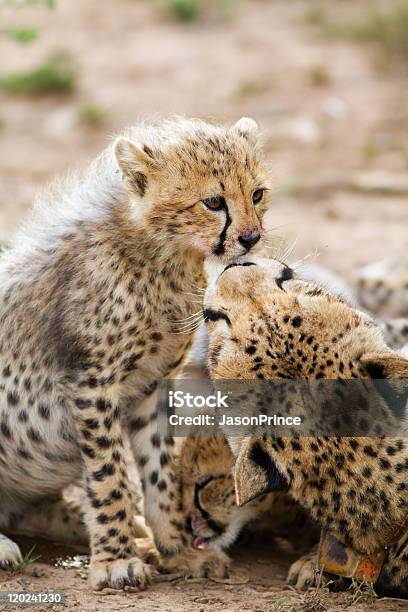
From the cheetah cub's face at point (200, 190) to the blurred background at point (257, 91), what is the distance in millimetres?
3299

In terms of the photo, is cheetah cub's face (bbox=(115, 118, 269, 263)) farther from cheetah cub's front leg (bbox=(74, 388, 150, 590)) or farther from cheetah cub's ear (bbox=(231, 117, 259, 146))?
cheetah cub's front leg (bbox=(74, 388, 150, 590))

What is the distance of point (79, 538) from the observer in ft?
14.7

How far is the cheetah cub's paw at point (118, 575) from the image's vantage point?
3859mm

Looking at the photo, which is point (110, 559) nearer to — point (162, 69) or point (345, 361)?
point (345, 361)

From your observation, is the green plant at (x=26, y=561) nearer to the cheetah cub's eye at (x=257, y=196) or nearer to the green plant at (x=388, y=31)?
the cheetah cub's eye at (x=257, y=196)

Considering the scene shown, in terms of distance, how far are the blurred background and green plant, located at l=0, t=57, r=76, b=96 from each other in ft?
0.05

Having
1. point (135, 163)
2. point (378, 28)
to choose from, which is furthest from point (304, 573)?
point (378, 28)

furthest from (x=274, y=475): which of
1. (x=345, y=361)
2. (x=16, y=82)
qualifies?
(x=16, y=82)

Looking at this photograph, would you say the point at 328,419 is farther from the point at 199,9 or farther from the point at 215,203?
the point at 199,9

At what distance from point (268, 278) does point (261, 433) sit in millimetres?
553

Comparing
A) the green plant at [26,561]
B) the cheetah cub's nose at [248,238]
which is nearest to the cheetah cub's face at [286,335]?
the cheetah cub's nose at [248,238]

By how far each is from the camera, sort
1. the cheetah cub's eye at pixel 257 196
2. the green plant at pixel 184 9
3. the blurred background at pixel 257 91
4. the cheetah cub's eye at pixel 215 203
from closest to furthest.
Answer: the cheetah cub's eye at pixel 215 203 < the cheetah cub's eye at pixel 257 196 < the blurred background at pixel 257 91 < the green plant at pixel 184 9

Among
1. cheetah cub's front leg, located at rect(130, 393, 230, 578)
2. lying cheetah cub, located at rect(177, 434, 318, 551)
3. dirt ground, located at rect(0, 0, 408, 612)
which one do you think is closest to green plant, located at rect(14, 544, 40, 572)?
cheetah cub's front leg, located at rect(130, 393, 230, 578)

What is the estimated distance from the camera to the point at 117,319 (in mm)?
4078
